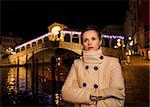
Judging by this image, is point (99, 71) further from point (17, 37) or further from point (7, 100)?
point (17, 37)

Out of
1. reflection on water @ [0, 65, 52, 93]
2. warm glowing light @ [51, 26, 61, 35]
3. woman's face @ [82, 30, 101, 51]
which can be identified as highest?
warm glowing light @ [51, 26, 61, 35]

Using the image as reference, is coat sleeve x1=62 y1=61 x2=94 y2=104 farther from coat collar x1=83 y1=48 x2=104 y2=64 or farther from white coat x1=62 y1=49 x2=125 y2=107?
coat collar x1=83 y1=48 x2=104 y2=64

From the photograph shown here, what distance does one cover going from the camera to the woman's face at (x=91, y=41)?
2.70m

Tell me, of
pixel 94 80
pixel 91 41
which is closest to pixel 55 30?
pixel 91 41

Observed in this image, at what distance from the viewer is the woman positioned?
2.54 meters

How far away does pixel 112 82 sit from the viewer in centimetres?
262

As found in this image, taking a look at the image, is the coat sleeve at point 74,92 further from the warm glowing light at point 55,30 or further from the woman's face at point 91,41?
the warm glowing light at point 55,30

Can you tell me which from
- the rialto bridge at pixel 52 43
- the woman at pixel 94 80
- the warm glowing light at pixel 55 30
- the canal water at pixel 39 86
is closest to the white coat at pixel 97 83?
the woman at pixel 94 80

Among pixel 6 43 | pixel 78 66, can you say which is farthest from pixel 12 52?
pixel 78 66

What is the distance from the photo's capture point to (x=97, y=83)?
2.62 meters

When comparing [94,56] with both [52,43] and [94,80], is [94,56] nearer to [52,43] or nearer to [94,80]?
[94,80]

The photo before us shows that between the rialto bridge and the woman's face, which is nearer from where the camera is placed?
the woman's face

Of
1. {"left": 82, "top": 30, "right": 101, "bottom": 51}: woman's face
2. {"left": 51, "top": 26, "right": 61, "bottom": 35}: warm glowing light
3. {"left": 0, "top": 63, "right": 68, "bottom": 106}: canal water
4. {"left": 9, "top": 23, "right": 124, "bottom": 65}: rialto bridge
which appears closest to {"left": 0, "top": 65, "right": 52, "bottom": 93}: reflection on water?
{"left": 0, "top": 63, "right": 68, "bottom": 106}: canal water

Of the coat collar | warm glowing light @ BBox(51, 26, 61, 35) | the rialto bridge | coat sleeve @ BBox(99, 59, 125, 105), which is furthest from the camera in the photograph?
warm glowing light @ BBox(51, 26, 61, 35)
